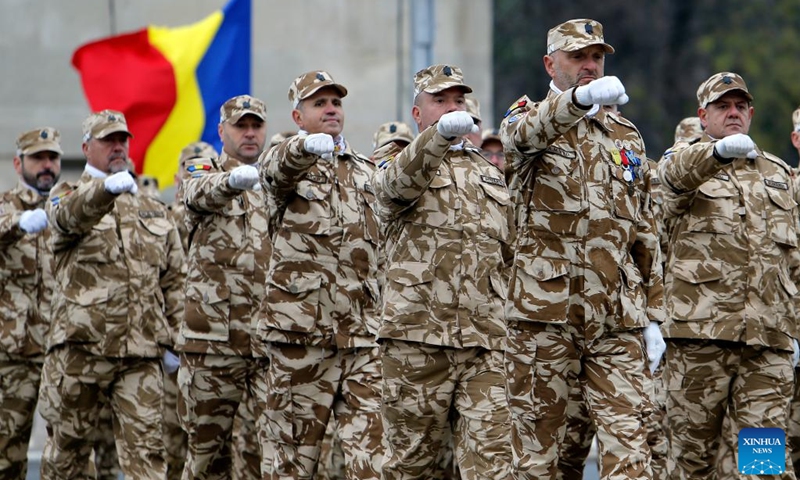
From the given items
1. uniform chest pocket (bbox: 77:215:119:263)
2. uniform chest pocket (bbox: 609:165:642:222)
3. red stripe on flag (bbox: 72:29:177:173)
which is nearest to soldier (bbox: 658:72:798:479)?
uniform chest pocket (bbox: 609:165:642:222)

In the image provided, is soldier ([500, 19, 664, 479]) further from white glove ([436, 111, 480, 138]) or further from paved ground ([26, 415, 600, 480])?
paved ground ([26, 415, 600, 480])

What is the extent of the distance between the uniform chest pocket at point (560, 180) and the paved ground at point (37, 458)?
6.01 metres

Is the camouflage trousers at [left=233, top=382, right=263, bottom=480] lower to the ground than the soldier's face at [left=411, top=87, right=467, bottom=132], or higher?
lower

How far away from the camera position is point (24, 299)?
13375mm

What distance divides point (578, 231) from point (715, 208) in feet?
6.16

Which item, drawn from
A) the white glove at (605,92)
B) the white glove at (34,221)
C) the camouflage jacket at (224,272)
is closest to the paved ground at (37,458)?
the white glove at (34,221)

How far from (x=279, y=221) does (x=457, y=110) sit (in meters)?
1.49

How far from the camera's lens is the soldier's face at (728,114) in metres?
10.7

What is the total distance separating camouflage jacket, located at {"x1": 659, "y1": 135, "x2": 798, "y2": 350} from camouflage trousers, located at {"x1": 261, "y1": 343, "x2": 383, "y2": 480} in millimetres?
2006

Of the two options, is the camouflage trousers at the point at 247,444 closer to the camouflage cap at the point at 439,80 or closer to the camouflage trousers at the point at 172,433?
the camouflage trousers at the point at 172,433

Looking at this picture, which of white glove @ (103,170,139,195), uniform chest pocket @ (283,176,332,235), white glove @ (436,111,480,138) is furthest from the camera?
white glove @ (103,170,139,195)

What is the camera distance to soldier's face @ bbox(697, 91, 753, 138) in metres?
10.7

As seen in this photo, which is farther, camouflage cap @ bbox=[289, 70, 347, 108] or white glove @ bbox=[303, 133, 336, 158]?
camouflage cap @ bbox=[289, 70, 347, 108]

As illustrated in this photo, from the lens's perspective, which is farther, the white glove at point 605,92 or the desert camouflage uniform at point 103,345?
the desert camouflage uniform at point 103,345
